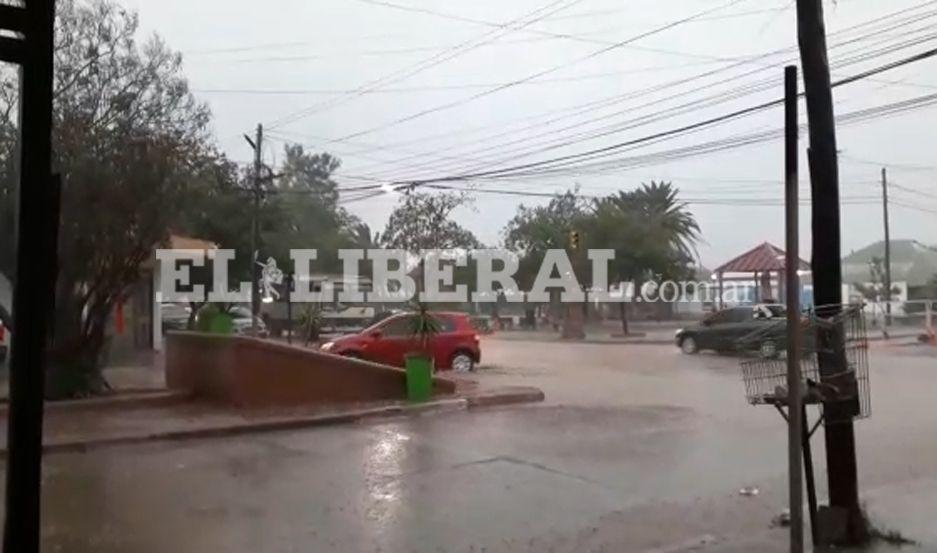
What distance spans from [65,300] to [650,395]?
1005cm

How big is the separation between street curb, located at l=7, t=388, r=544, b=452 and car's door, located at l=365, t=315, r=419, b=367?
16.0 ft

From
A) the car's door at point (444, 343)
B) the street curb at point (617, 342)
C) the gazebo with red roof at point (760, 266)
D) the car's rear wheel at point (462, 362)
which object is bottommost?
the street curb at point (617, 342)

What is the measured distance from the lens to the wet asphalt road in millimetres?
6762


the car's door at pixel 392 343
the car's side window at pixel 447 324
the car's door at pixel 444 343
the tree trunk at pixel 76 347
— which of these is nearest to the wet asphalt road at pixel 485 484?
the tree trunk at pixel 76 347

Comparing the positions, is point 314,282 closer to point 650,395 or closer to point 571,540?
point 650,395

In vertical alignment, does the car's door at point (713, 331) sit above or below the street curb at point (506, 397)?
above

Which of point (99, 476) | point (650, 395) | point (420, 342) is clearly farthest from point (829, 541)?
point (420, 342)

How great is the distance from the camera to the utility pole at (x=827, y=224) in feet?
20.2

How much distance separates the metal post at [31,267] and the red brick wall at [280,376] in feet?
34.4

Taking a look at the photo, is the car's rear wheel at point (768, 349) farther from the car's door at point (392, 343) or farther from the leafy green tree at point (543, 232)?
the leafy green tree at point (543, 232)

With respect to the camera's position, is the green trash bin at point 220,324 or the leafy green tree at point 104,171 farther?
the green trash bin at point 220,324

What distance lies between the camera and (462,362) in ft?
71.5

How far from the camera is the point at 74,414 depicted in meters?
13.5

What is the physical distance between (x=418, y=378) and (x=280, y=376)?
7.22 ft
